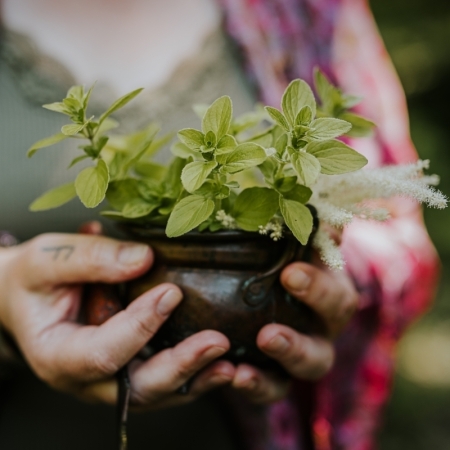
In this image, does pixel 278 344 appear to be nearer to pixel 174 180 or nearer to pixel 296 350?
pixel 296 350

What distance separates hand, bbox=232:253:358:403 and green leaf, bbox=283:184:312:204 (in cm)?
9

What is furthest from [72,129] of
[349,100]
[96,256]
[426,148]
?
[426,148]

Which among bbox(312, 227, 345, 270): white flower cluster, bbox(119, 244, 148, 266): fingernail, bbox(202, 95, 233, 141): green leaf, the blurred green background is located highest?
bbox(202, 95, 233, 141): green leaf

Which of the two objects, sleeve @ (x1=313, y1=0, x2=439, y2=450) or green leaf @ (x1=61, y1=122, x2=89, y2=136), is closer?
green leaf @ (x1=61, y1=122, x2=89, y2=136)

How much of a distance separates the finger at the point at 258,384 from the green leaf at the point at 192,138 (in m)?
0.26

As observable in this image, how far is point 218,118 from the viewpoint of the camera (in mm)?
416

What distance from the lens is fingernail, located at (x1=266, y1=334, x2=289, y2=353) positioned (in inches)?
19.9

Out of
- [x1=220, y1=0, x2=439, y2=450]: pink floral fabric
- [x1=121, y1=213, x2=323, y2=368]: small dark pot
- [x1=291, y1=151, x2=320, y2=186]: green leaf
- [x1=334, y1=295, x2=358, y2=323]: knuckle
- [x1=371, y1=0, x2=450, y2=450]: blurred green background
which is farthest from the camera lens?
[x1=371, y1=0, x2=450, y2=450]: blurred green background

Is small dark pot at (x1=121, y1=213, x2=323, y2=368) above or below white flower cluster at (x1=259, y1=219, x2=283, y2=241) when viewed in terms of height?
below

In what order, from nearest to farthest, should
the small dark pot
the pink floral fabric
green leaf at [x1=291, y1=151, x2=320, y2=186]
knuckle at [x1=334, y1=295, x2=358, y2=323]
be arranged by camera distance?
green leaf at [x1=291, y1=151, x2=320, y2=186], the small dark pot, knuckle at [x1=334, y1=295, x2=358, y2=323], the pink floral fabric

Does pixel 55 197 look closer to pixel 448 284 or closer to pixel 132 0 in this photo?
pixel 132 0

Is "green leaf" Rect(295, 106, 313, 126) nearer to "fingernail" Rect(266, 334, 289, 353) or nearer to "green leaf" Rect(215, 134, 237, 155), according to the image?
"green leaf" Rect(215, 134, 237, 155)

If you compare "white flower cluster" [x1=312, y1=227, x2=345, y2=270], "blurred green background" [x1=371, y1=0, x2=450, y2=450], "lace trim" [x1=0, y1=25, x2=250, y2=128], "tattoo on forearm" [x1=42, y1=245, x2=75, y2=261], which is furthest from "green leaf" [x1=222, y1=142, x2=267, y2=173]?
"blurred green background" [x1=371, y1=0, x2=450, y2=450]

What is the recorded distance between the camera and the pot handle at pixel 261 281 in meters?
0.49
